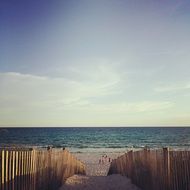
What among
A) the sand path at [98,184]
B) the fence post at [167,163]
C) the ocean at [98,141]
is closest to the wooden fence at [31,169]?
the sand path at [98,184]

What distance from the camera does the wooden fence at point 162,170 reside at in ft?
22.6

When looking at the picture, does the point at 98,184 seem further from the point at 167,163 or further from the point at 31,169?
the point at 31,169

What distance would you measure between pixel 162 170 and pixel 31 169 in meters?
2.85

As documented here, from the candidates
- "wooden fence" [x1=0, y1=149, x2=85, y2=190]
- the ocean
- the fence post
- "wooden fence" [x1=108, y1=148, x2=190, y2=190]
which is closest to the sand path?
"wooden fence" [x1=0, y1=149, x2=85, y2=190]

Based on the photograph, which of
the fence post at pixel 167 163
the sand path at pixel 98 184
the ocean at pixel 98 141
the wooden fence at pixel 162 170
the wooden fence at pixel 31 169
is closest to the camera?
the wooden fence at pixel 31 169

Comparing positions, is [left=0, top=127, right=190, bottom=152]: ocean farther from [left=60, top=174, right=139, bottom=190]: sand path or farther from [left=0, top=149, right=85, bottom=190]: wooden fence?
[left=0, top=149, right=85, bottom=190]: wooden fence

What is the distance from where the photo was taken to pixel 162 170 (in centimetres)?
751

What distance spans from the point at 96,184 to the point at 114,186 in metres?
0.81

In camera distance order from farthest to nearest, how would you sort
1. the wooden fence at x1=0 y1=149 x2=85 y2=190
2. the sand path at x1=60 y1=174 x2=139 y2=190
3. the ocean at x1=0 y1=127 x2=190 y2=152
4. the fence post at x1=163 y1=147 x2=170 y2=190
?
the ocean at x1=0 y1=127 x2=190 y2=152 → the sand path at x1=60 y1=174 x2=139 y2=190 → the fence post at x1=163 y1=147 x2=170 y2=190 → the wooden fence at x1=0 y1=149 x2=85 y2=190

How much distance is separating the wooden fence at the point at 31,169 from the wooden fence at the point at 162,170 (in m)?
2.32

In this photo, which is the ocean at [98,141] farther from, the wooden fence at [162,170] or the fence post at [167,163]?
the fence post at [167,163]

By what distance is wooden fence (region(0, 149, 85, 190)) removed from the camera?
17.4 feet

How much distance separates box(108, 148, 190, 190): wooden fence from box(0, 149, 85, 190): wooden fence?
7.62ft

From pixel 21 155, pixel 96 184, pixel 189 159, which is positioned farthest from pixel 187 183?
pixel 96 184
